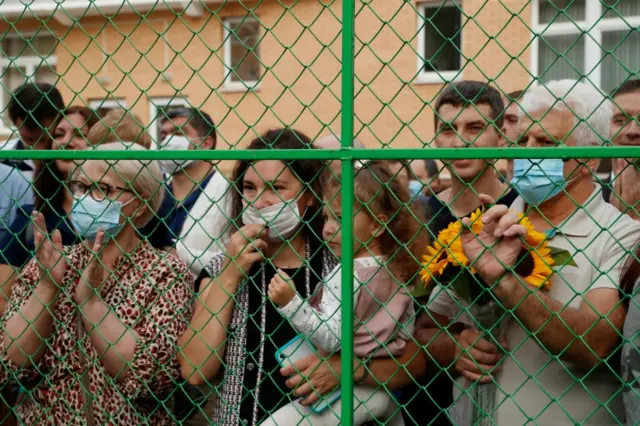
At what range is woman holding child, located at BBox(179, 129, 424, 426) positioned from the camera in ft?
6.97

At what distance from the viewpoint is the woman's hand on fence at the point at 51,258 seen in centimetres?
239

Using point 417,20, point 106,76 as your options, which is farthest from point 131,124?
point 106,76

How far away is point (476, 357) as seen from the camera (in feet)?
6.54

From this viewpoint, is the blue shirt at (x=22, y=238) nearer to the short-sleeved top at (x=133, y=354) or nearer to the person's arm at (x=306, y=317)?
the short-sleeved top at (x=133, y=354)

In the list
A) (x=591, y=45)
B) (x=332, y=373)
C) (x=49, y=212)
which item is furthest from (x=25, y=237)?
(x=591, y=45)

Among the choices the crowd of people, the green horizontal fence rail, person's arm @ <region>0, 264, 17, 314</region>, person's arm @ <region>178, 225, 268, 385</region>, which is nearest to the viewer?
the green horizontal fence rail

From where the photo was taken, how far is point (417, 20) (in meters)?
8.34

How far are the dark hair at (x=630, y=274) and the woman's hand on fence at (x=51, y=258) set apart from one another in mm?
1668

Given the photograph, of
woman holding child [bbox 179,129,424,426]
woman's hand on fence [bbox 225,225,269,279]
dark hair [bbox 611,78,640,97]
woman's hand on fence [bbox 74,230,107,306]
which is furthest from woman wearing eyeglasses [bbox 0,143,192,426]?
dark hair [bbox 611,78,640,97]

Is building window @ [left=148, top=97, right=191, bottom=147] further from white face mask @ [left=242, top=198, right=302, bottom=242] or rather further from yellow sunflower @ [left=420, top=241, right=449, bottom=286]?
yellow sunflower @ [left=420, top=241, right=449, bottom=286]

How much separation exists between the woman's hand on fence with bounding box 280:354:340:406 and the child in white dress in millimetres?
42

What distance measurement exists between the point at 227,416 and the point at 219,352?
0.20 metres

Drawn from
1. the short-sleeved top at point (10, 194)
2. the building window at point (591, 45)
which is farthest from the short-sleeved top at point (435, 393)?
the building window at point (591, 45)

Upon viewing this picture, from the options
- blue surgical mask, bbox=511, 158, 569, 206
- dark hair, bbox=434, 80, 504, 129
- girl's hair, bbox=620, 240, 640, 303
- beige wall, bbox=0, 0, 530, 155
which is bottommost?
girl's hair, bbox=620, 240, 640, 303
